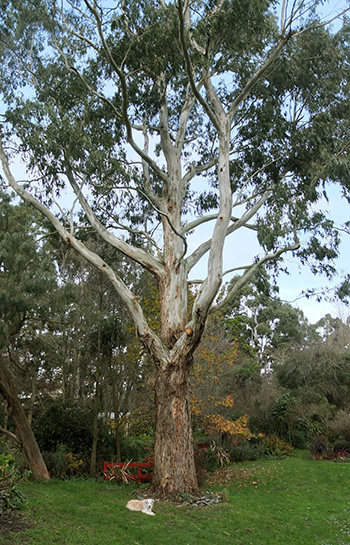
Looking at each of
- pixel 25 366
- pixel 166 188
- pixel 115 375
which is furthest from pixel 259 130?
pixel 25 366

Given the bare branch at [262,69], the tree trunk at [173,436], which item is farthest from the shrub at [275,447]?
the bare branch at [262,69]

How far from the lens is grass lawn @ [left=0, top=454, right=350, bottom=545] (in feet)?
17.7

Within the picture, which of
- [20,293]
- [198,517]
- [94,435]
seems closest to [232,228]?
[20,293]

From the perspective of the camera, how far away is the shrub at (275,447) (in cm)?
1277

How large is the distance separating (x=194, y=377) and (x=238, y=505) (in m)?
4.53

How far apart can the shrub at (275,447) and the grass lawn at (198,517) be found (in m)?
2.97

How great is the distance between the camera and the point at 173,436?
7.94 metres

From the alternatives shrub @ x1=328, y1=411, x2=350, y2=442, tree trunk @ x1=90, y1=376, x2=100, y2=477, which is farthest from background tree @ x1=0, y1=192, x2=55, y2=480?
shrub @ x1=328, y1=411, x2=350, y2=442

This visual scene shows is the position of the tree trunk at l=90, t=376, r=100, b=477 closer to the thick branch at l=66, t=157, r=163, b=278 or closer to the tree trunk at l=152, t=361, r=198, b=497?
the tree trunk at l=152, t=361, r=198, b=497

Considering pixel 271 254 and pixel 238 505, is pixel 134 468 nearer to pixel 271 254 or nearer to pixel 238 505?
pixel 238 505

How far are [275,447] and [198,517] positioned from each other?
23.2 feet

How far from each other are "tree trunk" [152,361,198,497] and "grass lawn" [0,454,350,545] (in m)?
0.53

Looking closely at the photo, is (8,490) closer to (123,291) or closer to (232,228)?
(123,291)

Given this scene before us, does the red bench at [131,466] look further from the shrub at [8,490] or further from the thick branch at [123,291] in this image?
the shrub at [8,490]
